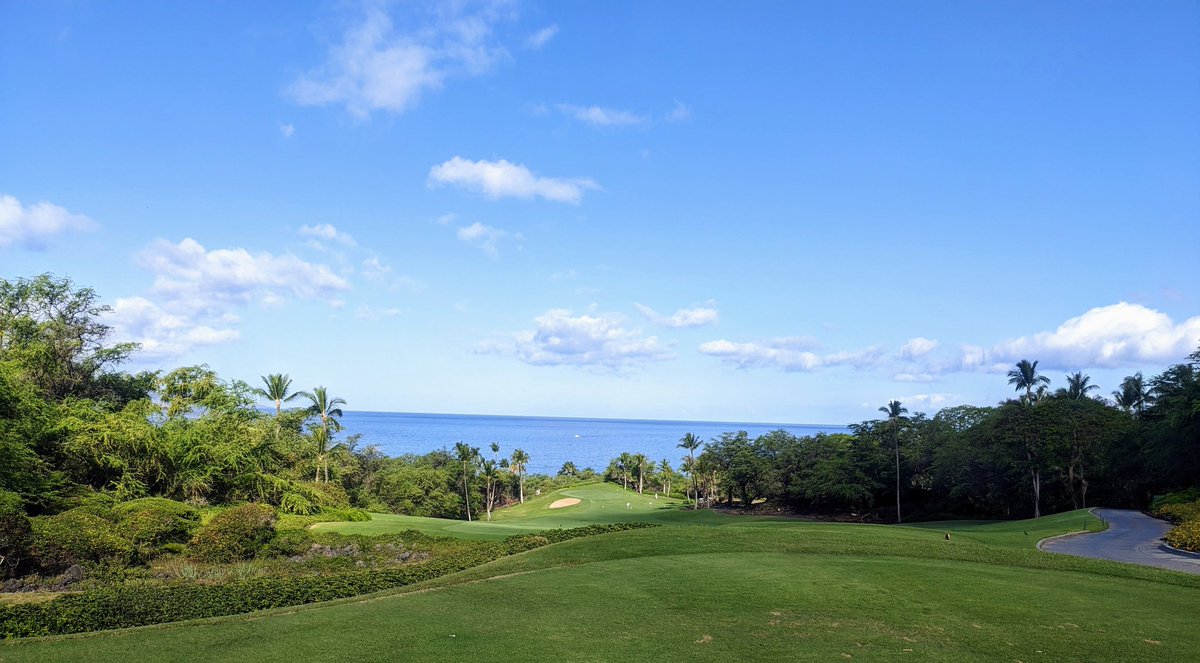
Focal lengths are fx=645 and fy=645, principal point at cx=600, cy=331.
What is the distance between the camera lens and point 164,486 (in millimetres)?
36531

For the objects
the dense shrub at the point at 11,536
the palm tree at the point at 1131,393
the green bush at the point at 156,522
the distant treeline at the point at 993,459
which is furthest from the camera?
the palm tree at the point at 1131,393

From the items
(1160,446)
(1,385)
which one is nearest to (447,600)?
(1,385)

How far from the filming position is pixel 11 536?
20.9m

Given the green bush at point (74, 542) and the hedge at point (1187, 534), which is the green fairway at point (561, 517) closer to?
the green bush at point (74, 542)

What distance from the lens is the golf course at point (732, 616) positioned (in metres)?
10.9

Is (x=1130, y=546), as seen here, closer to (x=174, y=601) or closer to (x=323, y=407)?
(x=174, y=601)

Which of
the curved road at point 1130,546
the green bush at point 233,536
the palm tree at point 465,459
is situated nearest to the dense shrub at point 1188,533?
the curved road at point 1130,546

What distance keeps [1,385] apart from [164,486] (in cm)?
1179

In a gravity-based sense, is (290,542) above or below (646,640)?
below

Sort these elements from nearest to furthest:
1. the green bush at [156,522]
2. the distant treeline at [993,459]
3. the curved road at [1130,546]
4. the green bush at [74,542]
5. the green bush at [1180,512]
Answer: the curved road at [1130,546] < the green bush at [74,542] < the green bush at [156,522] < the green bush at [1180,512] < the distant treeline at [993,459]

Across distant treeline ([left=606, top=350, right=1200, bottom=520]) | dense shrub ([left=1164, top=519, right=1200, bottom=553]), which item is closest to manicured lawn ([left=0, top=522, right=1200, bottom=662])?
dense shrub ([left=1164, top=519, right=1200, bottom=553])

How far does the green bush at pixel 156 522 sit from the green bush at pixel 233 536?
1189 millimetres

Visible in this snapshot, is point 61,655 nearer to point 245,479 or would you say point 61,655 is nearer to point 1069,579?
point 1069,579

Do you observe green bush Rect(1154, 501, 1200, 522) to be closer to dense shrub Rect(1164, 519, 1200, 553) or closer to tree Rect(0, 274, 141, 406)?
dense shrub Rect(1164, 519, 1200, 553)
